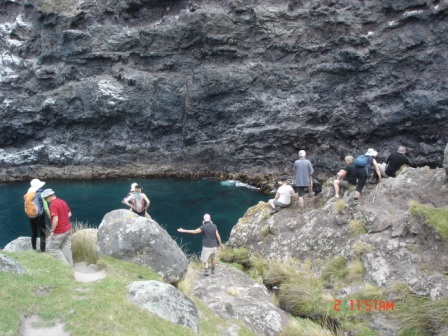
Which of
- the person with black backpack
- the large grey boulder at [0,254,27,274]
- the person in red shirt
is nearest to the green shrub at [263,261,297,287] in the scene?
the person with black backpack

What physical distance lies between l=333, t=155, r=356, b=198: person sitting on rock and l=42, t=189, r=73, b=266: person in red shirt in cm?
1014

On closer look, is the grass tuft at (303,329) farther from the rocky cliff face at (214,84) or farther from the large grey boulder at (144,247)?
the rocky cliff face at (214,84)

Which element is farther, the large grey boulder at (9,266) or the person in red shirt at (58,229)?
the person in red shirt at (58,229)

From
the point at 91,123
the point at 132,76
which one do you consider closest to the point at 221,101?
the point at 132,76

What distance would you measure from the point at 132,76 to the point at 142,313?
4178 cm

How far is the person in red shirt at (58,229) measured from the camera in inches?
456

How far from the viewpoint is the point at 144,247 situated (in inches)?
485

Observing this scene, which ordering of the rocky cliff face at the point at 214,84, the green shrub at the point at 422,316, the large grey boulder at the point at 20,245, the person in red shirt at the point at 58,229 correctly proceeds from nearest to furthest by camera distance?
1. the green shrub at the point at 422,316
2. the person in red shirt at the point at 58,229
3. the large grey boulder at the point at 20,245
4. the rocky cliff face at the point at 214,84

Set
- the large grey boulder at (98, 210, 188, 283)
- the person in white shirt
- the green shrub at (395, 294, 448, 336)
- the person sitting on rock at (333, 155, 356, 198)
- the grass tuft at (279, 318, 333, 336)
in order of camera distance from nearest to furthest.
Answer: the green shrub at (395, 294, 448, 336), the grass tuft at (279, 318, 333, 336), the large grey boulder at (98, 210, 188, 283), the person sitting on rock at (333, 155, 356, 198), the person in white shirt

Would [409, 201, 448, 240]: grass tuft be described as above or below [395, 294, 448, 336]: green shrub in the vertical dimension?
above

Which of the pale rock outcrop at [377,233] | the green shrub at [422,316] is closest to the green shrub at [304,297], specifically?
the pale rock outcrop at [377,233]

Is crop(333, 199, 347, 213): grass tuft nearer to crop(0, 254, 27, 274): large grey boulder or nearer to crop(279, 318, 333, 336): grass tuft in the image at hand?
crop(279, 318, 333, 336): grass tuft

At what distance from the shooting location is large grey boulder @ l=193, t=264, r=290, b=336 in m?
11.4
